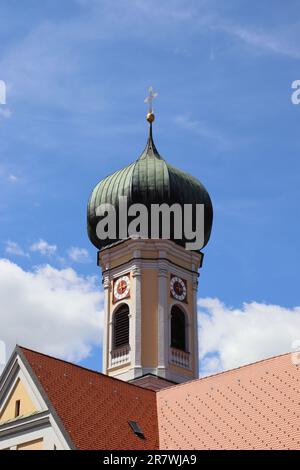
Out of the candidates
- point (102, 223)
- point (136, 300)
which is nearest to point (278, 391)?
point (136, 300)

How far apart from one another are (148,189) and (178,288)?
487 cm

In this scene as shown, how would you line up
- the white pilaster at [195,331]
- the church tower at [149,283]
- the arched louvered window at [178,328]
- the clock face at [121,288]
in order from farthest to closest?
the clock face at [121,288] < the white pilaster at [195,331] < the arched louvered window at [178,328] < the church tower at [149,283]

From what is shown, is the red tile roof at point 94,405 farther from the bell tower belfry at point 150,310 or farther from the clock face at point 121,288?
the clock face at point 121,288

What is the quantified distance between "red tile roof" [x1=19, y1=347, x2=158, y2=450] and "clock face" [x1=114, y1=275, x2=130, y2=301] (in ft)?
29.6

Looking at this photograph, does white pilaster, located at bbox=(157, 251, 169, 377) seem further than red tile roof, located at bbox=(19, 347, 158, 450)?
Yes

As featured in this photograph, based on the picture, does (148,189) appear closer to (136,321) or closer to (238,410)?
(136,321)

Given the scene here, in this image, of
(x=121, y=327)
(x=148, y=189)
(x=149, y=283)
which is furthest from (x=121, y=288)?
(x=148, y=189)

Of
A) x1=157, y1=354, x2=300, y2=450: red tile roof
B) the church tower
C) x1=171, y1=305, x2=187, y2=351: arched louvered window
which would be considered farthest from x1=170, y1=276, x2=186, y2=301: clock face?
x1=157, y1=354, x2=300, y2=450: red tile roof

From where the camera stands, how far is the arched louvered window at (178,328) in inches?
1617

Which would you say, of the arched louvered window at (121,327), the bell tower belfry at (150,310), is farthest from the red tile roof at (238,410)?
the arched louvered window at (121,327)

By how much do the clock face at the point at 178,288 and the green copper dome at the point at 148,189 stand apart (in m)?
1.78

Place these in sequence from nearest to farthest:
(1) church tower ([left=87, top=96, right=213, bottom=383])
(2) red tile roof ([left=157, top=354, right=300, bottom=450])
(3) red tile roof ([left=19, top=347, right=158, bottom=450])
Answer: (2) red tile roof ([left=157, top=354, right=300, bottom=450]) < (3) red tile roof ([left=19, top=347, right=158, bottom=450]) < (1) church tower ([left=87, top=96, right=213, bottom=383])

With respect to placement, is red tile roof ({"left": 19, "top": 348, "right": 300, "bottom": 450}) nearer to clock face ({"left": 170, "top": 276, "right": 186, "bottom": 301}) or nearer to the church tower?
the church tower

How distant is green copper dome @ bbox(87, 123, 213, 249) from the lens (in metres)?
42.3
